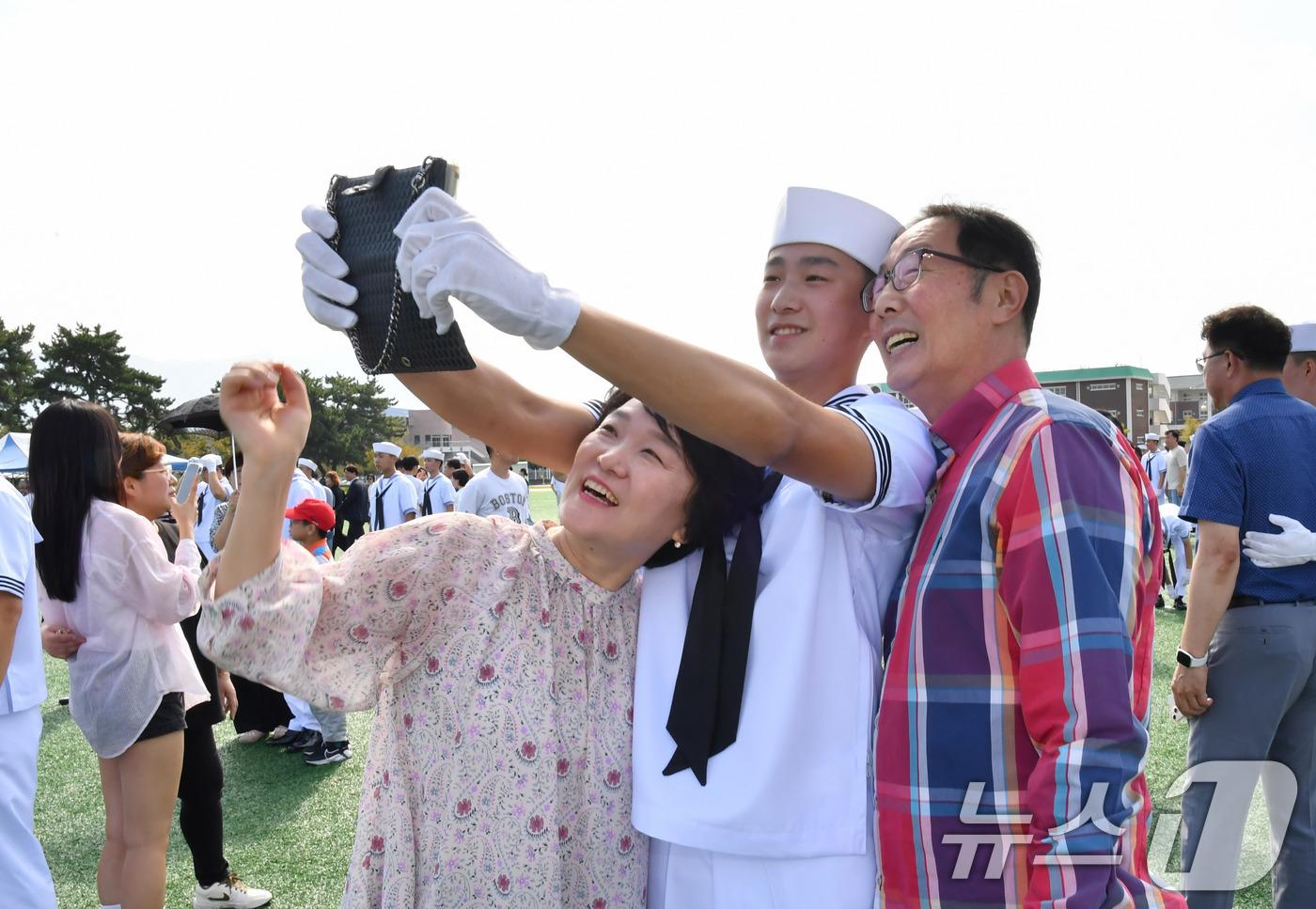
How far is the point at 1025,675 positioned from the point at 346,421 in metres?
65.4

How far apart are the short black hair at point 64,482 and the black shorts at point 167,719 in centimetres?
60

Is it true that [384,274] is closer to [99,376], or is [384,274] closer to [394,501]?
[394,501]

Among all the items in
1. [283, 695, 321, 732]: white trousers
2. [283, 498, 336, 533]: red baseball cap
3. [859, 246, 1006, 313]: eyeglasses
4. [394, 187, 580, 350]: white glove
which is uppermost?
[859, 246, 1006, 313]: eyeglasses

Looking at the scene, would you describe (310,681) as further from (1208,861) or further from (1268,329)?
(1268,329)

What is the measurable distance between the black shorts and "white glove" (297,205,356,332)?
285 cm

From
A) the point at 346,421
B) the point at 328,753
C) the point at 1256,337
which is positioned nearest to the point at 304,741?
the point at 328,753

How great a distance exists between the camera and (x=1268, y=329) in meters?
3.43

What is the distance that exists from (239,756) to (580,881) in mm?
5527

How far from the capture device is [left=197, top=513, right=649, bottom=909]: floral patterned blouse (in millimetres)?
1686

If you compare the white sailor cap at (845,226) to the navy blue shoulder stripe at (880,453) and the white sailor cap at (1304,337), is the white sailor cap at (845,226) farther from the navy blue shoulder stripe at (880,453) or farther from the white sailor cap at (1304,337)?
the white sailor cap at (1304,337)

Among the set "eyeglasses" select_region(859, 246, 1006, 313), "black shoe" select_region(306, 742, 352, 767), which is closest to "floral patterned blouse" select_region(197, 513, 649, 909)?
"eyeglasses" select_region(859, 246, 1006, 313)

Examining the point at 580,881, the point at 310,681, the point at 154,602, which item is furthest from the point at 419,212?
the point at 154,602

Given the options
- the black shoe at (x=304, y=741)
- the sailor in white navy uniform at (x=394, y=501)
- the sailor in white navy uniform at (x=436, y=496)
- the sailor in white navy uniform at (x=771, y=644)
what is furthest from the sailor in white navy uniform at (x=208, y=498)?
the sailor in white navy uniform at (x=771, y=644)

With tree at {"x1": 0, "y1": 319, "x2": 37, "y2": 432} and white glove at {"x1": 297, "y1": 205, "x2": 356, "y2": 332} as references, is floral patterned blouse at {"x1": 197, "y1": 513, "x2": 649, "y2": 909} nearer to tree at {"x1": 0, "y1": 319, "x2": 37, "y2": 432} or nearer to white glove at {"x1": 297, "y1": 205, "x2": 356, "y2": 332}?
Answer: white glove at {"x1": 297, "y1": 205, "x2": 356, "y2": 332}
